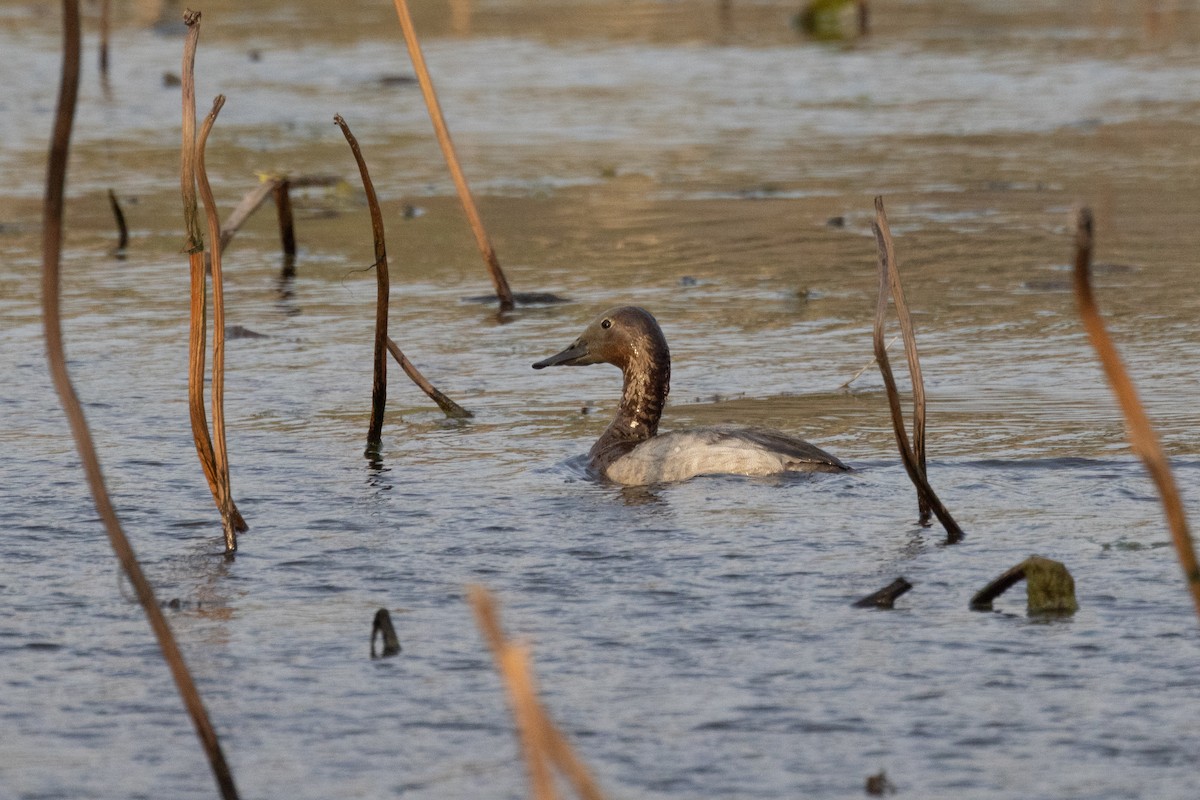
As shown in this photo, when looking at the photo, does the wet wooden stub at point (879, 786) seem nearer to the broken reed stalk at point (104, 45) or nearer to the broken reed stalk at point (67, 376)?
the broken reed stalk at point (67, 376)

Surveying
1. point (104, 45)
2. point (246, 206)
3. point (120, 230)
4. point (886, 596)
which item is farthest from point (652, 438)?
point (104, 45)

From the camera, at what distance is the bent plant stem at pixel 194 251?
20.8ft

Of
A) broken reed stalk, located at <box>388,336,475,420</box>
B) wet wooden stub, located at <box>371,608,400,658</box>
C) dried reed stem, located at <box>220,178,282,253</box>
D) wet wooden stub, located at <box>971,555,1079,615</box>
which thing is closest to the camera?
wet wooden stub, located at <box>371,608,400,658</box>

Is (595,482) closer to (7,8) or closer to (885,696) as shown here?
(885,696)

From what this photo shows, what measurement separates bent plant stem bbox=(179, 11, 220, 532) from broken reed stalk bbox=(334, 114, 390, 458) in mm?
1036

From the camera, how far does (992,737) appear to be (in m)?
5.18

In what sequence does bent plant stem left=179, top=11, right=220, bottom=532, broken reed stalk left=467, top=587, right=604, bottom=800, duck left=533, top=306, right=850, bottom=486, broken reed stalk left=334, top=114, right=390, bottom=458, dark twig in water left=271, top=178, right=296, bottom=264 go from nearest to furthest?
broken reed stalk left=467, top=587, right=604, bottom=800, bent plant stem left=179, top=11, right=220, bottom=532, broken reed stalk left=334, top=114, right=390, bottom=458, duck left=533, top=306, right=850, bottom=486, dark twig in water left=271, top=178, right=296, bottom=264

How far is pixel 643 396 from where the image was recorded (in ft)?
28.8

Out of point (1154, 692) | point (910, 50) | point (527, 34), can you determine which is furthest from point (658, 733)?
point (527, 34)

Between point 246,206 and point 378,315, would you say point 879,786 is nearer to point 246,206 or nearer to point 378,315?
point 378,315

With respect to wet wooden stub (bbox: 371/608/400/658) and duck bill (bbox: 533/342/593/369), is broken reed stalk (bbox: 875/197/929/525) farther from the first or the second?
duck bill (bbox: 533/342/593/369)

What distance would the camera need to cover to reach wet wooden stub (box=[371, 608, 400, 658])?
233 inches

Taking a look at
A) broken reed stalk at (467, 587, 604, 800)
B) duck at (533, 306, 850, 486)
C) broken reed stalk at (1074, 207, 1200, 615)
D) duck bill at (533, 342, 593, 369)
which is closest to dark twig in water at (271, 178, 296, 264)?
duck bill at (533, 342, 593, 369)

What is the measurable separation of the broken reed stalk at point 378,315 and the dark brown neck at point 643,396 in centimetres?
99
